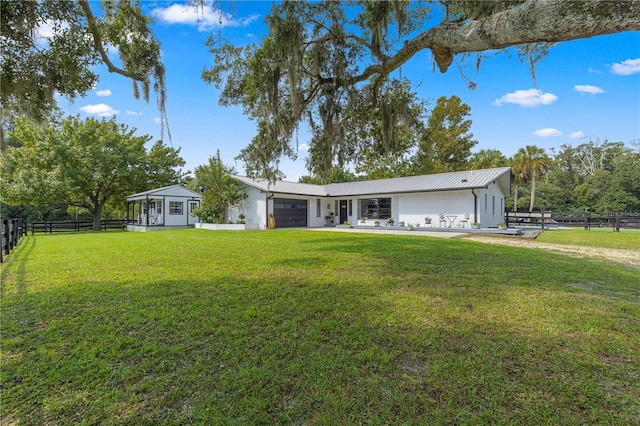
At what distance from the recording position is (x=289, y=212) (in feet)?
68.0

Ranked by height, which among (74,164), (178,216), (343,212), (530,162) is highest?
(530,162)

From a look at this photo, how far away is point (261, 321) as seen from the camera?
10.8ft

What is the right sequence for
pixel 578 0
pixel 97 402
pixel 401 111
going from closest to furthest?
pixel 97 402 < pixel 578 0 < pixel 401 111

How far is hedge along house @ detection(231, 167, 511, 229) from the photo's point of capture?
16625 mm

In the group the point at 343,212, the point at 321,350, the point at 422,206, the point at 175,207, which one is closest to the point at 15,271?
the point at 321,350

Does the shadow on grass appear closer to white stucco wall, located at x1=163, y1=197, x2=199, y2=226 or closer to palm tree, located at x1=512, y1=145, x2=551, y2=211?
white stucco wall, located at x1=163, y1=197, x2=199, y2=226

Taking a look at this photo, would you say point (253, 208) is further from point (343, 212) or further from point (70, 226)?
point (70, 226)

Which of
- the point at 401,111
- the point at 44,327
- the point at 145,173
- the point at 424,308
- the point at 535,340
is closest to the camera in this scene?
the point at 535,340

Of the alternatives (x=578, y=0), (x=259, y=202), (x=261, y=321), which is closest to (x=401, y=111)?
(x=578, y=0)

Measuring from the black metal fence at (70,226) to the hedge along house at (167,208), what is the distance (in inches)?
91.0

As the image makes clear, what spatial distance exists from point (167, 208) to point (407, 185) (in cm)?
1721

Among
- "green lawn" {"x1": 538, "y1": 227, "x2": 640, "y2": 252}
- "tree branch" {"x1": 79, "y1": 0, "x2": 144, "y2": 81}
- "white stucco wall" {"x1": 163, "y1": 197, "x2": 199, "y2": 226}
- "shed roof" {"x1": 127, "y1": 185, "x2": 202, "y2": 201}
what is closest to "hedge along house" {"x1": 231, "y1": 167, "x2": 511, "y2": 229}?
"green lawn" {"x1": 538, "y1": 227, "x2": 640, "y2": 252}

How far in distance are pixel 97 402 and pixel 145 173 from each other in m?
24.9

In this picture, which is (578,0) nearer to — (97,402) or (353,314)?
(353,314)
